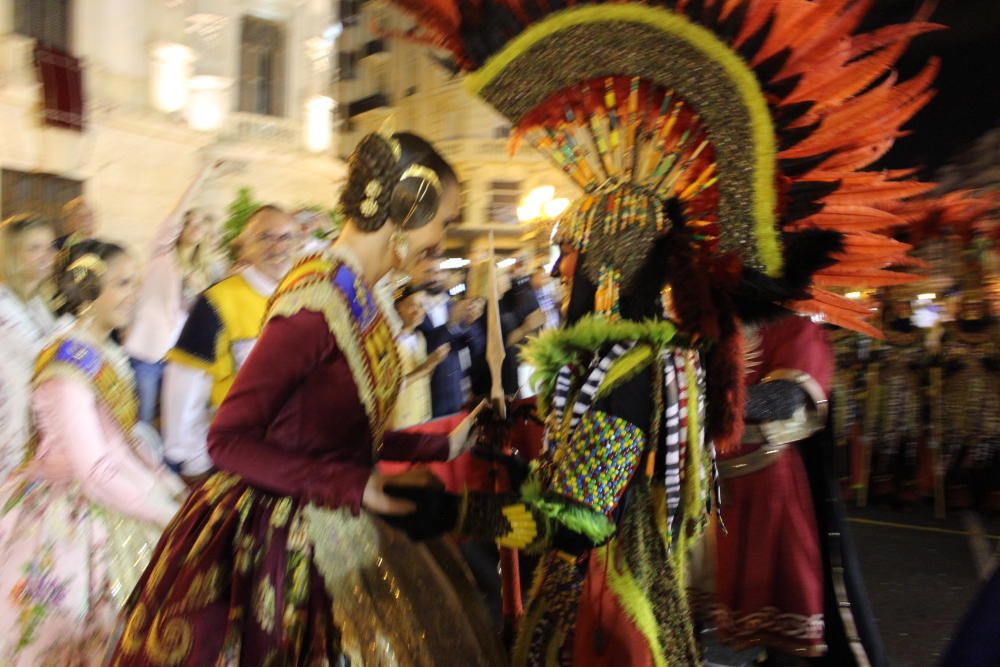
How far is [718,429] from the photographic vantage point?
252 centimetres

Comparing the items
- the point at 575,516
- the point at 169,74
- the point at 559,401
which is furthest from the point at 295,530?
the point at 169,74

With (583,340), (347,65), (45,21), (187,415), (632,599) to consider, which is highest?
(347,65)

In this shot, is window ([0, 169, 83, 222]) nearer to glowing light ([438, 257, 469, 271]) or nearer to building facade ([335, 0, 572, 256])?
building facade ([335, 0, 572, 256])

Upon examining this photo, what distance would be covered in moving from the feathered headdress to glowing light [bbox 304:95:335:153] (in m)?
17.6

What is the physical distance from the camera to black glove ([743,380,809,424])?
345 centimetres

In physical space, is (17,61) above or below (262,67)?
below

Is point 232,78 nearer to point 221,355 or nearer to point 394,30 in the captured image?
point 221,355

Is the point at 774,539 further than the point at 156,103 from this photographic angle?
No

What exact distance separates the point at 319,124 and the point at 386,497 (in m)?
18.5

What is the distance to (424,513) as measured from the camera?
2000 mm

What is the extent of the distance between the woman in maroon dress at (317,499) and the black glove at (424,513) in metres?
0.02

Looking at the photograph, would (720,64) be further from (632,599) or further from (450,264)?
(450,264)

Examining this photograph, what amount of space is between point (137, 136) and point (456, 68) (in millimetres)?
15556

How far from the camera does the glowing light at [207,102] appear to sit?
1722 cm
